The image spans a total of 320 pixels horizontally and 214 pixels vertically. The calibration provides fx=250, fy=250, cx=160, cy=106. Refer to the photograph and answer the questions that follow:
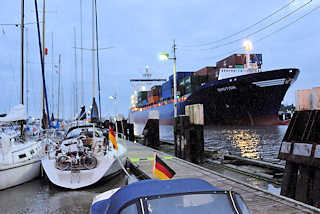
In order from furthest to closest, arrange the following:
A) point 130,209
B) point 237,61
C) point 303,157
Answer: point 237,61, point 303,157, point 130,209

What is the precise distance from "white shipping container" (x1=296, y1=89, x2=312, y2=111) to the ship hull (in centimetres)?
2734

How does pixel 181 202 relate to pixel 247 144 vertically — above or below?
above

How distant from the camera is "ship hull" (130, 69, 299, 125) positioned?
3538cm

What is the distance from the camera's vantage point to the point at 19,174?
905 cm

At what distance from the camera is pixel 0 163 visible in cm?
842

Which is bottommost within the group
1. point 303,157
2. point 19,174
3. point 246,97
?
point 19,174

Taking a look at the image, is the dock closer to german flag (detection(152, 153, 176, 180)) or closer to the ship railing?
german flag (detection(152, 153, 176, 180))

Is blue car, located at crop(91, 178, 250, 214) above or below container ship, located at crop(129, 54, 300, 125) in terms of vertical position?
below

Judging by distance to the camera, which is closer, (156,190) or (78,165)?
(156,190)

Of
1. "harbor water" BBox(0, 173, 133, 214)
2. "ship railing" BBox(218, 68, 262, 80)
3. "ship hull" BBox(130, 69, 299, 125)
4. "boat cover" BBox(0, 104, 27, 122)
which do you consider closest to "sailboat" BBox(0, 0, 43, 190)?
"boat cover" BBox(0, 104, 27, 122)

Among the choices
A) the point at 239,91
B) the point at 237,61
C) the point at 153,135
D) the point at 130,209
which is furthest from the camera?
the point at 237,61

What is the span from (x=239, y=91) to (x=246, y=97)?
160 cm

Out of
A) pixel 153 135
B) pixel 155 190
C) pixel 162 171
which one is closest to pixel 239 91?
pixel 153 135

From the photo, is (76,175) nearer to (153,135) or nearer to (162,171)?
(162,171)
